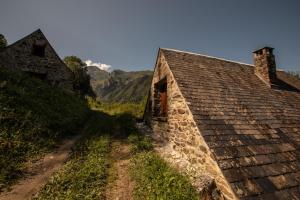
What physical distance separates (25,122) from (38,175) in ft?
10.4

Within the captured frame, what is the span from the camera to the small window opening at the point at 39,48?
15817mm

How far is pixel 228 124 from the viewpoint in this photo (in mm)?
5852

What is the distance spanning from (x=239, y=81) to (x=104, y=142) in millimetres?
7521

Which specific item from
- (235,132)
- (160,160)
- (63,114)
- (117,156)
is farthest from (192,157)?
(63,114)

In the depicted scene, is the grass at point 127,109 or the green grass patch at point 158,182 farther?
the grass at point 127,109

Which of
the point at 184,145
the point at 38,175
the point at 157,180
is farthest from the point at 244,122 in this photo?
the point at 38,175

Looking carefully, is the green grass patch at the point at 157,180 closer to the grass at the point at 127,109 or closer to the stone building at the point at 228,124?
the stone building at the point at 228,124

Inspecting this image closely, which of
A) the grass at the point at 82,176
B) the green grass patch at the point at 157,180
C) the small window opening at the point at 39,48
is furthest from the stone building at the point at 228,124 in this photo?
the small window opening at the point at 39,48

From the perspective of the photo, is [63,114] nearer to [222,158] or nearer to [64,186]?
[64,186]

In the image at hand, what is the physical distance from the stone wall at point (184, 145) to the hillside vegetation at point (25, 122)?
496cm

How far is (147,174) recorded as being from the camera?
17.8 feet

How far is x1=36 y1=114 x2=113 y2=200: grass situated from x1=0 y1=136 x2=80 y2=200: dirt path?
0.88 feet

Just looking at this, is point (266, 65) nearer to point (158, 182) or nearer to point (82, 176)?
point (158, 182)

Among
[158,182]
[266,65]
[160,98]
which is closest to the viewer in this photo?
[158,182]
